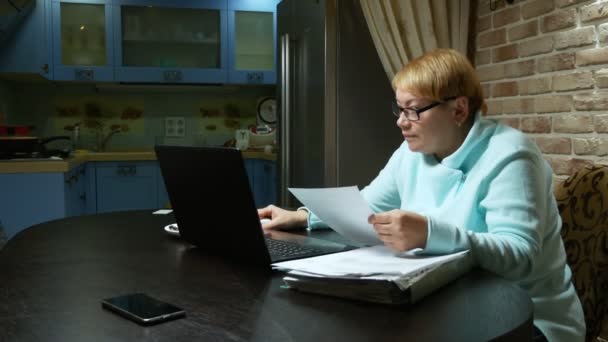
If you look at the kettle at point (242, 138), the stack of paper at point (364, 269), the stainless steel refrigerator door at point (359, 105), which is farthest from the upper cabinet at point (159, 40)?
the stack of paper at point (364, 269)

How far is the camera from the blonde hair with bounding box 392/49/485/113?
138 cm

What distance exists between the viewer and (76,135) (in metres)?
4.89

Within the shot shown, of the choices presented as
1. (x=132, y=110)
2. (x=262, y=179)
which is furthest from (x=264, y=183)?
(x=132, y=110)

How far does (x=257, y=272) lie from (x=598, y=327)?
904 mm

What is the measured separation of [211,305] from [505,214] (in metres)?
0.61

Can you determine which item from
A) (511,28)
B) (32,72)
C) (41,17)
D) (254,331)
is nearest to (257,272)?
(254,331)

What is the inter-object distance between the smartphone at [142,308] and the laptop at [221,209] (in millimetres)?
237

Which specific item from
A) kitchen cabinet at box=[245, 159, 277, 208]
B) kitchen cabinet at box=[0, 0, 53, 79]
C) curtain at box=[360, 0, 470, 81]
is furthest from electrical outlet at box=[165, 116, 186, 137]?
curtain at box=[360, 0, 470, 81]

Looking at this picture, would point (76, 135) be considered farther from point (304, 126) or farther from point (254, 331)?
point (254, 331)

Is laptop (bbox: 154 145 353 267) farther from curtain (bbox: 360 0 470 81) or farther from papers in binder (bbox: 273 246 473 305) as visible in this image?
curtain (bbox: 360 0 470 81)

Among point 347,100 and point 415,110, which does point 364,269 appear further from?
point 347,100

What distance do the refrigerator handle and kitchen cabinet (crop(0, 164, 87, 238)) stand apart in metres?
1.27

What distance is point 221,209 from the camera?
3.75ft

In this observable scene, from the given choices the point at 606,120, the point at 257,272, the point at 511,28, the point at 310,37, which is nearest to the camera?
the point at 257,272
